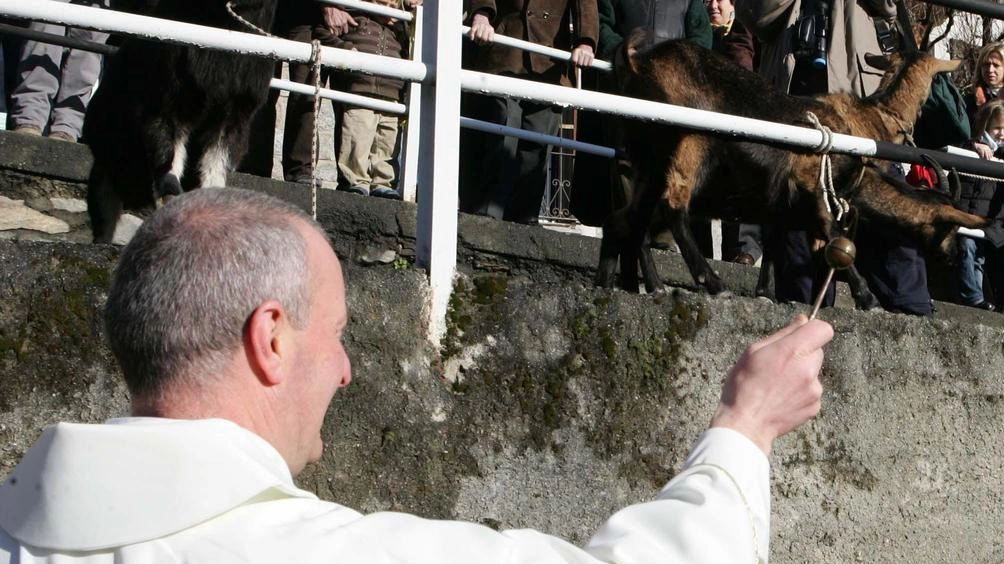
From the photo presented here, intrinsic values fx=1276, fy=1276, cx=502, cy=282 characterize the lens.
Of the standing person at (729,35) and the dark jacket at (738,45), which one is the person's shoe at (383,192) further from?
the dark jacket at (738,45)

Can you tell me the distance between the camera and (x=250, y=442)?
154cm

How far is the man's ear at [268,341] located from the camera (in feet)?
5.21

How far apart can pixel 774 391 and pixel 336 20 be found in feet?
17.6

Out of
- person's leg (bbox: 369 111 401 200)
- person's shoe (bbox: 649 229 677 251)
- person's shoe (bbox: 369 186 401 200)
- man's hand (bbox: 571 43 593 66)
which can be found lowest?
person's shoe (bbox: 649 229 677 251)

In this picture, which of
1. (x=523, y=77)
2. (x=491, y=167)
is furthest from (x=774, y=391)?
(x=523, y=77)

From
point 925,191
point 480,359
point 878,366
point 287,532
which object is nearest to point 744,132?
point 878,366

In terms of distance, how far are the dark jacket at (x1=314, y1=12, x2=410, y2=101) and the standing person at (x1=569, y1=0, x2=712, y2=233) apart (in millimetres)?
1141

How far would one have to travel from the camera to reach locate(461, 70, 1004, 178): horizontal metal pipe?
322 cm

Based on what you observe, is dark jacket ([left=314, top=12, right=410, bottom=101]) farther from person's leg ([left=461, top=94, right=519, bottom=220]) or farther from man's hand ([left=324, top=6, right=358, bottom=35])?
person's leg ([left=461, top=94, right=519, bottom=220])

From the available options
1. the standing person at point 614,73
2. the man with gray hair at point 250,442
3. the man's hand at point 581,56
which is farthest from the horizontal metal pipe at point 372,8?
the man with gray hair at point 250,442

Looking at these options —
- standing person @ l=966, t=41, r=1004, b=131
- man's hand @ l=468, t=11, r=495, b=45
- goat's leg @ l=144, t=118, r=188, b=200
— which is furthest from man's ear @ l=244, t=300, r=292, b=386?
standing person @ l=966, t=41, r=1004, b=131

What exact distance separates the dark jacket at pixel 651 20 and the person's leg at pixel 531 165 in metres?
0.47

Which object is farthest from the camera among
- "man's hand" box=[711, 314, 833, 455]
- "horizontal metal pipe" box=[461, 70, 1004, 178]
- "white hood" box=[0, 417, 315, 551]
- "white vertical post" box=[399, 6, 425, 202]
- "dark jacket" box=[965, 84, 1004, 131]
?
"dark jacket" box=[965, 84, 1004, 131]

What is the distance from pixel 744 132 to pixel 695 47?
2.34m
